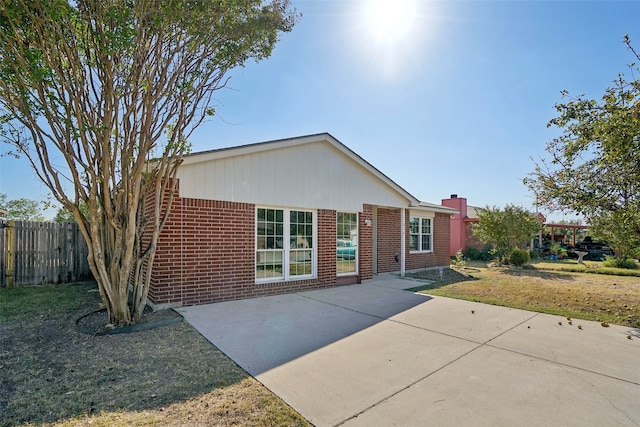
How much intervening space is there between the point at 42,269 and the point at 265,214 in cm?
716

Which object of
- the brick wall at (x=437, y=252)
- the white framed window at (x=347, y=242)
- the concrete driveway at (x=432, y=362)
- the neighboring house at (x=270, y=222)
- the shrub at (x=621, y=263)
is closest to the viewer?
the concrete driveway at (x=432, y=362)

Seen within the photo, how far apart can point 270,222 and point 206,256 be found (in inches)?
73.5

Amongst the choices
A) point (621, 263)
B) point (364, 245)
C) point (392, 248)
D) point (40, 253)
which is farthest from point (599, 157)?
point (40, 253)

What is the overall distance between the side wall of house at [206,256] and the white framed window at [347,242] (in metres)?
2.33

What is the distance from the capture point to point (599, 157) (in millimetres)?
7191

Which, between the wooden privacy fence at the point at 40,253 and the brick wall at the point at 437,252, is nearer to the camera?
the wooden privacy fence at the point at 40,253

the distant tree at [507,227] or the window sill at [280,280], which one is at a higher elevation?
the distant tree at [507,227]

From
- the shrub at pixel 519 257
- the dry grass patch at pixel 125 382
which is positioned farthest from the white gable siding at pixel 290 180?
the shrub at pixel 519 257

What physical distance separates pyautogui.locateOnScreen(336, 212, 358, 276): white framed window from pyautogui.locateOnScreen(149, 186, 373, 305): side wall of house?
7.66 ft

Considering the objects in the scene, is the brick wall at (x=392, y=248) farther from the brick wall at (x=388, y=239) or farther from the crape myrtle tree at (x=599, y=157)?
the crape myrtle tree at (x=599, y=157)

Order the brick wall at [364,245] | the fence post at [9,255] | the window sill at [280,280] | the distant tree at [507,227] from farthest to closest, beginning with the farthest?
the distant tree at [507,227], the brick wall at [364,245], the fence post at [9,255], the window sill at [280,280]

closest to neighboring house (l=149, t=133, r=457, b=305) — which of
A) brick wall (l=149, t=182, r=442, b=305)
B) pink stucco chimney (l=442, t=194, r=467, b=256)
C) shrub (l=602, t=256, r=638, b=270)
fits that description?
brick wall (l=149, t=182, r=442, b=305)

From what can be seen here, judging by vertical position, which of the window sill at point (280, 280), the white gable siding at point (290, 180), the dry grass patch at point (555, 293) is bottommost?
the dry grass patch at point (555, 293)

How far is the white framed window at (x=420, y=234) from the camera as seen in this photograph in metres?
13.6
